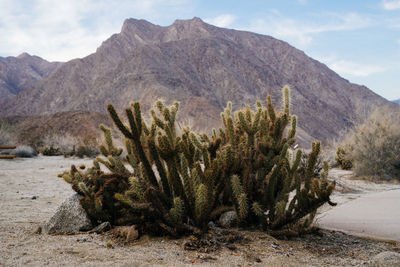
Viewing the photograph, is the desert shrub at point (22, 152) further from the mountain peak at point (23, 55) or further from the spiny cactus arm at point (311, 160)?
the mountain peak at point (23, 55)

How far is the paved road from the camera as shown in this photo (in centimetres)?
410

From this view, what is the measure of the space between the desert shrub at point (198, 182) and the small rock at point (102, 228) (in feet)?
0.28

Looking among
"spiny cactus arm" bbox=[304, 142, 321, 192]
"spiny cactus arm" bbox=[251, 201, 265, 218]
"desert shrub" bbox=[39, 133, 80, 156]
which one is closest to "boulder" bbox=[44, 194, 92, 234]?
"spiny cactus arm" bbox=[251, 201, 265, 218]

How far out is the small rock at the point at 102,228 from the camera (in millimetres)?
3604

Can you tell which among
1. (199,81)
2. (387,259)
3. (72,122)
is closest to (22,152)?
(387,259)

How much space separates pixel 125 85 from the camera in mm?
59125

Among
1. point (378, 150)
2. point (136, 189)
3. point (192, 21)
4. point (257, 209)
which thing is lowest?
point (257, 209)

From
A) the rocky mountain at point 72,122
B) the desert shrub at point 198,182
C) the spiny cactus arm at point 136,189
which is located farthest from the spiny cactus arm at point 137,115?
the rocky mountain at point 72,122

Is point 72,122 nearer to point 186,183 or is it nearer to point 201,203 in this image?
point 186,183

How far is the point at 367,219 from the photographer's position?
468 cm

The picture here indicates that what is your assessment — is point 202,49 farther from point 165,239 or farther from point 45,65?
point 165,239

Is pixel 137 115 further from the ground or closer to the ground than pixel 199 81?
closer to the ground

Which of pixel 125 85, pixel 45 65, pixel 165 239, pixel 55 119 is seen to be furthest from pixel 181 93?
pixel 45 65

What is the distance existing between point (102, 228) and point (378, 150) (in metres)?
10.2
